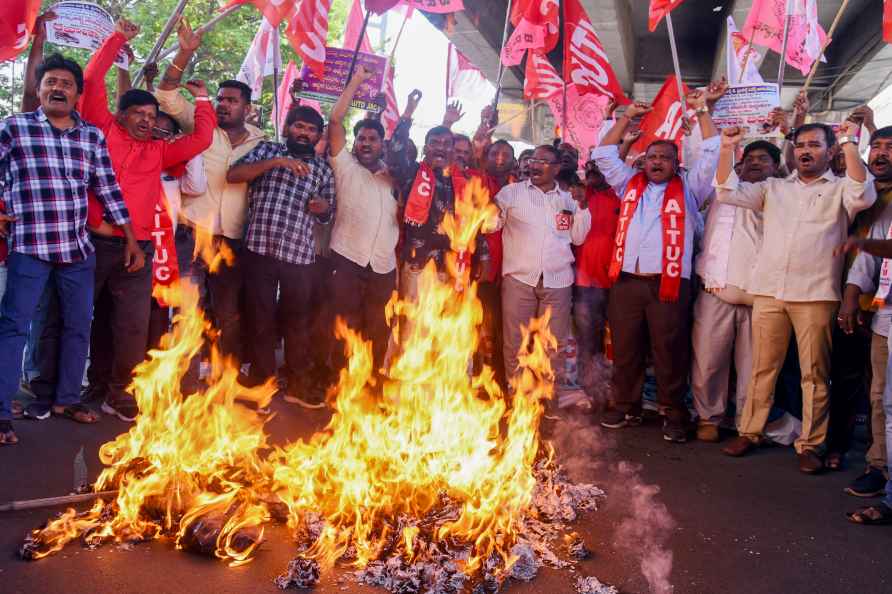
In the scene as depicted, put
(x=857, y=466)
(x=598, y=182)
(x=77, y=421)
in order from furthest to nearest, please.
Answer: (x=598, y=182) → (x=857, y=466) → (x=77, y=421)

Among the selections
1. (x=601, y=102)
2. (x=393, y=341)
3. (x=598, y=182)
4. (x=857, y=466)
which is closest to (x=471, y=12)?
(x=601, y=102)

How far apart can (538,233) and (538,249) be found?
0.14m

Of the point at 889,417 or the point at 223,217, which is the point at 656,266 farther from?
the point at 223,217

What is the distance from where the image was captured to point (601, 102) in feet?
35.8

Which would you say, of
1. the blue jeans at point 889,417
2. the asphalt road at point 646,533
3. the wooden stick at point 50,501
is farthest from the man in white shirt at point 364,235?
the blue jeans at point 889,417

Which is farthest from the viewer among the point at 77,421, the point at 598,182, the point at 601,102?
the point at 601,102

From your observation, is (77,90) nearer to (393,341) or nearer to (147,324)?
(147,324)

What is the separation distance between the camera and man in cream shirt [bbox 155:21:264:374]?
563 cm

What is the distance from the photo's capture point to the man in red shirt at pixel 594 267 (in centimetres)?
637

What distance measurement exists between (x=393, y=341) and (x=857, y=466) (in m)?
3.92

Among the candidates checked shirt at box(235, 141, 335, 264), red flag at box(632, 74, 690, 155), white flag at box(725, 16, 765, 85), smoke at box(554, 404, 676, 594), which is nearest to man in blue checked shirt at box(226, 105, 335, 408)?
checked shirt at box(235, 141, 335, 264)

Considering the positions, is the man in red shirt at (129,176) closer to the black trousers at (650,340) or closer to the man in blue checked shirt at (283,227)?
the man in blue checked shirt at (283,227)

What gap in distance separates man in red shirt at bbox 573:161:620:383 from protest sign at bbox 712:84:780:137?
116 centimetres

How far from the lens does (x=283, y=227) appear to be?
18.4ft
